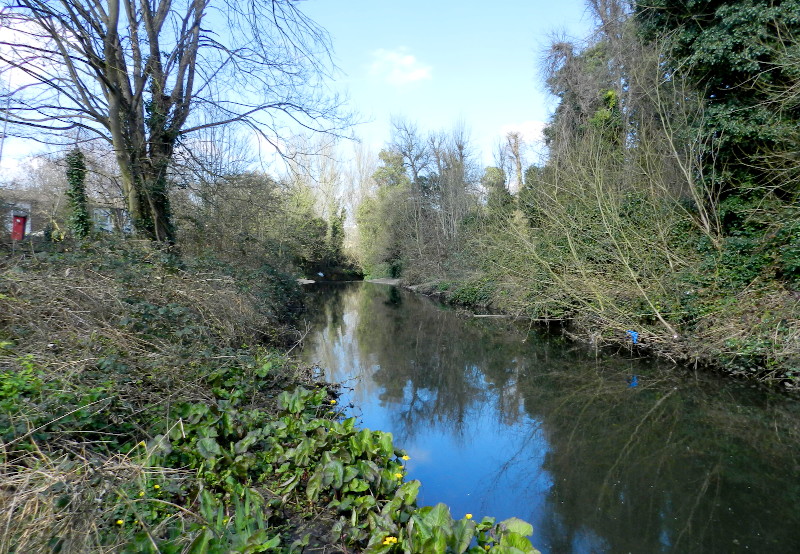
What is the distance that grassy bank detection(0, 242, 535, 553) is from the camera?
2578mm

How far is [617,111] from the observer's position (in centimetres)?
1830

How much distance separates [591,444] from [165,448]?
187 inches

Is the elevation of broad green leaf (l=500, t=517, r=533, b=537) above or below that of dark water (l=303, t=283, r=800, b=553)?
above

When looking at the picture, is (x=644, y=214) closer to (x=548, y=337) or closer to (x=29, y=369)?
(x=548, y=337)

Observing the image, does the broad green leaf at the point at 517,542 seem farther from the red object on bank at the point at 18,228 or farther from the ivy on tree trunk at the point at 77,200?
the ivy on tree trunk at the point at 77,200

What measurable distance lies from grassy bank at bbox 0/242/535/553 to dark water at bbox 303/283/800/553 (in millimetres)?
1239

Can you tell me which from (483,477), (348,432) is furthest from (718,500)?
(348,432)

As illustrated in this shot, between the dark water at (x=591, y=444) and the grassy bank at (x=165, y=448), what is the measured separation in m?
1.24

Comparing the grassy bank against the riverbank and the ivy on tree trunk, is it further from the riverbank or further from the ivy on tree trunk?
the riverbank

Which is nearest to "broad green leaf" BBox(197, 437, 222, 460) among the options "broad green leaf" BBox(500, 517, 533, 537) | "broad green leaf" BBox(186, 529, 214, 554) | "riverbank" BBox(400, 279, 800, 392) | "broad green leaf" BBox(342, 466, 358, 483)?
"broad green leaf" BBox(342, 466, 358, 483)

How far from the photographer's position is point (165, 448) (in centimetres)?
362

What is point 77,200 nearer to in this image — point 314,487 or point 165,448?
point 165,448

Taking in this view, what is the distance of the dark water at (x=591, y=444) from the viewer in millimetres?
4457

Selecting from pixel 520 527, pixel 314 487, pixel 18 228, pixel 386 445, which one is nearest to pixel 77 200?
pixel 18 228
